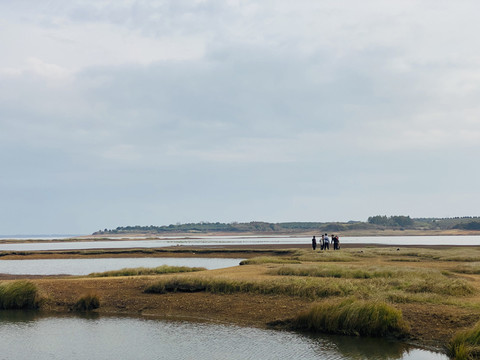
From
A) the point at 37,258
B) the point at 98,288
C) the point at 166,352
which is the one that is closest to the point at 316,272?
the point at 98,288

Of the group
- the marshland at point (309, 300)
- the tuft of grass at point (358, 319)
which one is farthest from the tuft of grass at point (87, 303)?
the tuft of grass at point (358, 319)

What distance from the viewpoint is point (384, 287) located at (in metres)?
25.1

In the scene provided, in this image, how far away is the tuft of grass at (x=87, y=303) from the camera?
26891 millimetres

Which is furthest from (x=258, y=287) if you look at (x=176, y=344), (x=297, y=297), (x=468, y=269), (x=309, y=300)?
(x=468, y=269)

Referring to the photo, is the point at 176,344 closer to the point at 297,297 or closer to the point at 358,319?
the point at 358,319

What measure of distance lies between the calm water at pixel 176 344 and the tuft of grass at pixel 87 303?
3538mm

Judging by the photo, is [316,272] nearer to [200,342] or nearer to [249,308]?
[249,308]

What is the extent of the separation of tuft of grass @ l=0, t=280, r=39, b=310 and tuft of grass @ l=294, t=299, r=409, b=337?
15.3m

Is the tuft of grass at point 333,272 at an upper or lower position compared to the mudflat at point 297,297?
upper

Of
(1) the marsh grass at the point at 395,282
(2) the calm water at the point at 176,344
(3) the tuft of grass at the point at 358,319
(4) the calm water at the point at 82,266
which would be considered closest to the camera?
(2) the calm water at the point at 176,344

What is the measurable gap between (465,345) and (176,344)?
9.85m

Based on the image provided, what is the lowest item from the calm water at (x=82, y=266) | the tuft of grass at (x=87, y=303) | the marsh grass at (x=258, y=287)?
the calm water at (x=82, y=266)

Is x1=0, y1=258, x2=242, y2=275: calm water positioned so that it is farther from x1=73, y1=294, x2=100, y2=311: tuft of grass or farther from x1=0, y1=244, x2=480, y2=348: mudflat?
x1=73, y1=294, x2=100, y2=311: tuft of grass

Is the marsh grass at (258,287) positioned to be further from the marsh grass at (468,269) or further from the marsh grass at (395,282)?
the marsh grass at (468,269)
